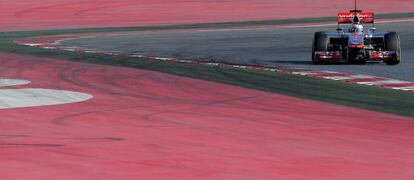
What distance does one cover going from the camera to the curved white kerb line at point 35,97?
17.4 m

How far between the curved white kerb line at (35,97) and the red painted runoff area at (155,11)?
3175 centimetres

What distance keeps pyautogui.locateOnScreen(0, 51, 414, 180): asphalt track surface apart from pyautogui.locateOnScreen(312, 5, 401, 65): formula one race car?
271 inches

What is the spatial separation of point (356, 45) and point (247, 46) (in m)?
9.06

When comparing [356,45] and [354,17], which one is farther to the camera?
[354,17]

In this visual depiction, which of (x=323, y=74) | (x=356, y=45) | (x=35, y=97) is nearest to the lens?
(x=35, y=97)

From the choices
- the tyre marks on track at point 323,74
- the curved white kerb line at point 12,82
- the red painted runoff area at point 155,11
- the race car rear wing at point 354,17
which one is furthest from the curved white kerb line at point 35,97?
the red painted runoff area at point 155,11

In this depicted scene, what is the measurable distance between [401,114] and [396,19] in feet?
131

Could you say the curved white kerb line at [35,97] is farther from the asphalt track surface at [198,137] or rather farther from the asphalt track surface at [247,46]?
the asphalt track surface at [247,46]

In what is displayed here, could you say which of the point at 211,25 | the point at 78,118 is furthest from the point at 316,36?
the point at 211,25

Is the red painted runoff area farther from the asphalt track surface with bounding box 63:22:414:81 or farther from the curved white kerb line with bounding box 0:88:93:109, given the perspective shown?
the curved white kerb line with bounding box 0:88:93:109

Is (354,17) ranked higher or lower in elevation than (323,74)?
higher

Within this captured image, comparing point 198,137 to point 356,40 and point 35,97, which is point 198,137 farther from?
point 356,40

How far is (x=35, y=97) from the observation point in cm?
1859

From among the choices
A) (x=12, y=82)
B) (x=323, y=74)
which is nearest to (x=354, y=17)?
(x=323, y=74)
